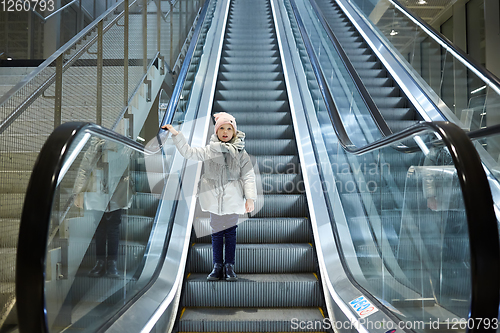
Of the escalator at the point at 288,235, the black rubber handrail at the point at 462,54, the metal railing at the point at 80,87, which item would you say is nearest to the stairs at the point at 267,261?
the escalator at the point at 288,235

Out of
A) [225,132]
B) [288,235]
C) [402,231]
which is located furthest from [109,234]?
[288,235]

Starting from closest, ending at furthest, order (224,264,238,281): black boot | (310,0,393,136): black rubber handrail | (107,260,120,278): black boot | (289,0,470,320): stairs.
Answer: (289,0,470,320): stairs → (107,260,120,278): black boot → (224,264,238,281): black boot → (310,0,393,136): black rubber handrail

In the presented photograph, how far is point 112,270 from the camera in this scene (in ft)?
6.88

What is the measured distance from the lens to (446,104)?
468 centimetres

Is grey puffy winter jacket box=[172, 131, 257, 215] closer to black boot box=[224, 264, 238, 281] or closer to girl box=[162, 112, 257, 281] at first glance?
girl box=[162, 112, 257, 281]

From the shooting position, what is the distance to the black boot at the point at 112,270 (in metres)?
2.06

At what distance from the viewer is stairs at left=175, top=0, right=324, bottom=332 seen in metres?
2.80

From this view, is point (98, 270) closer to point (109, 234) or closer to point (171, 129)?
point (109, 234)

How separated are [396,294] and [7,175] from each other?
2529 millimetres

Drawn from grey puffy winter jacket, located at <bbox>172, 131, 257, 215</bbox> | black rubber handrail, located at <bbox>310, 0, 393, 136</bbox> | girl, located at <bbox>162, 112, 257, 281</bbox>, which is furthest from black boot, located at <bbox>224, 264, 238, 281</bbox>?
black rubber handrail, located at <bbox>310, 0, 393, 136</bbox>

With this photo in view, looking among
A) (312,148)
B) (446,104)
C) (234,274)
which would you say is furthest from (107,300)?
(446,104)

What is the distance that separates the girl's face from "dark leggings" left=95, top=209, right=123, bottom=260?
1.22 metres

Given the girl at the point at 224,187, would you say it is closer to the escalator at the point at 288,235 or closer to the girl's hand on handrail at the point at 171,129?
the girl's hand on handrail at the point at 171,129

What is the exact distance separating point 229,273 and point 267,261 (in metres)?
0.39
